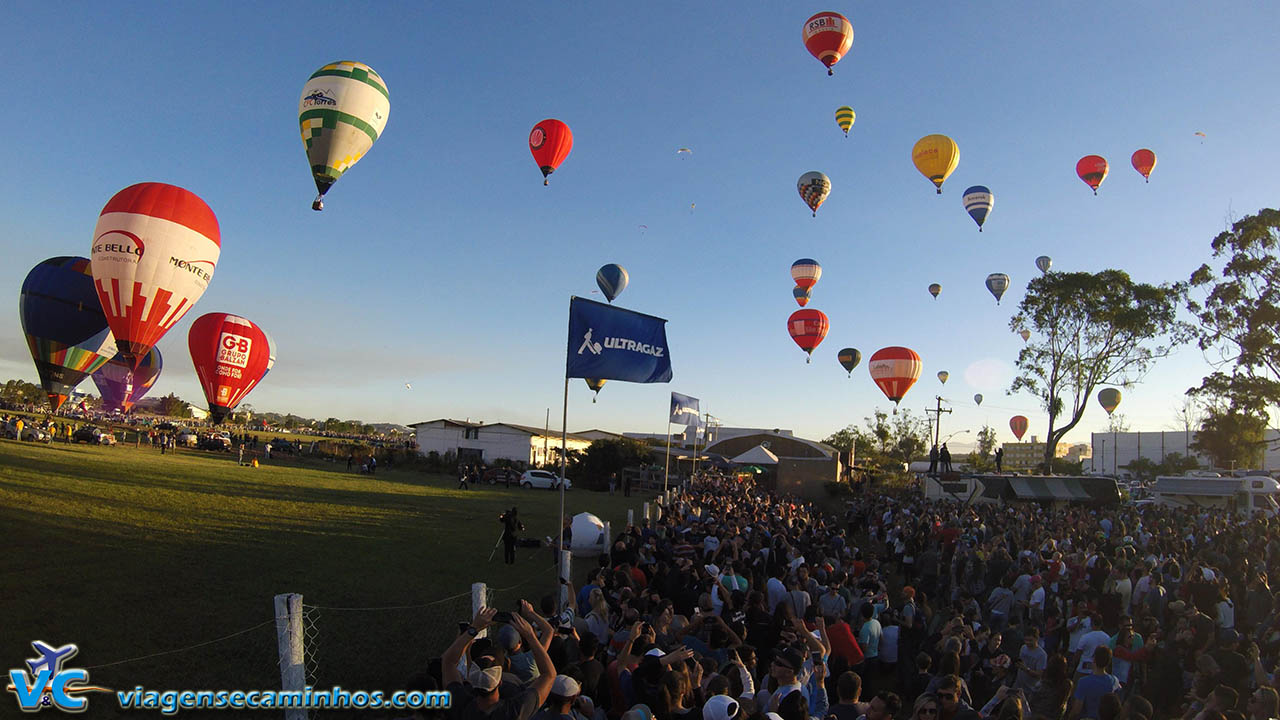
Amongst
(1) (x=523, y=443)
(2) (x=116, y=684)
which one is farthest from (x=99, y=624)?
(1) (x=523, y=443)

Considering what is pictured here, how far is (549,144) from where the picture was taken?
22.9 meters

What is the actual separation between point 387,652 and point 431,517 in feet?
45.2

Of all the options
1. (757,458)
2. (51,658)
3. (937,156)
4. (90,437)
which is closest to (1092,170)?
(937,156)

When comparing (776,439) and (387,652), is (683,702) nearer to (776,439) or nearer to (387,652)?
(387,652)

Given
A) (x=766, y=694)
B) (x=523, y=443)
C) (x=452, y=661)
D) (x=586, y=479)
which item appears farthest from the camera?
(x=523, y=443)

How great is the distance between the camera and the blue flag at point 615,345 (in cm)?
1015

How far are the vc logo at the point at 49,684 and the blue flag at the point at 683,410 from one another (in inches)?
730

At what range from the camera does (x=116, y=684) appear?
720cm

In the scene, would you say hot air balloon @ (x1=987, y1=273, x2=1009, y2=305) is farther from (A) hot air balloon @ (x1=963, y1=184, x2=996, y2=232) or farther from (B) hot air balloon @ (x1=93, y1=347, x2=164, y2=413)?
(B) hot air balloon @ (x1=93, y1=347, x2=164, y2=413)

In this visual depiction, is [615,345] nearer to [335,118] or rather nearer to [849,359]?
[335,118]

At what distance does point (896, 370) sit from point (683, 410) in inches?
549

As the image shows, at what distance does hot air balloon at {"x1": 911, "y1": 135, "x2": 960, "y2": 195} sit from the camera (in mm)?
28875

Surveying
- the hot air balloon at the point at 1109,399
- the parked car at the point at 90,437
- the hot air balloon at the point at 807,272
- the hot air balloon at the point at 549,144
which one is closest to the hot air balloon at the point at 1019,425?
the hot air balloon at the point at 1109,399

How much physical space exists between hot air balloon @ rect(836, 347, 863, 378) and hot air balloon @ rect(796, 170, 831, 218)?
1237 centimetres
